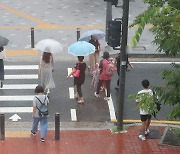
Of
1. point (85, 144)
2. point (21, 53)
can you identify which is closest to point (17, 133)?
point (85, 144)

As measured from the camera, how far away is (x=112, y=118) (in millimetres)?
14836

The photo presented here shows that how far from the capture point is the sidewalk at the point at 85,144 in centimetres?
1277

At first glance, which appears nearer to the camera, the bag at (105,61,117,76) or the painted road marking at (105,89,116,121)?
the painted road marking at (105,89,116,121)

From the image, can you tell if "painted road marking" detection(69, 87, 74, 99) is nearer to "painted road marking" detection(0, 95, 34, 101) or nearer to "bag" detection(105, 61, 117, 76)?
"painted road marking" detection(0, 95, 34, 101)

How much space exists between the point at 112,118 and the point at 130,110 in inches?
32.9

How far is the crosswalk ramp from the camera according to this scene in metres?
15.4

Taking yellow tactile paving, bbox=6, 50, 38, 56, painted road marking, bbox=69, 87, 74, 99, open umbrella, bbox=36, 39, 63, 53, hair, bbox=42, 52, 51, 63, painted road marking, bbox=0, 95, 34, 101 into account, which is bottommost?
yellow tactile paving, bbox=6, 50, 38, 56

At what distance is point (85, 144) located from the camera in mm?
13172

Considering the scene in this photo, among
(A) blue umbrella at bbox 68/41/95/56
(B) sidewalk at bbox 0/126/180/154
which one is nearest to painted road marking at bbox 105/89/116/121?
(B) sidewalk at bbox 0/126/180/154

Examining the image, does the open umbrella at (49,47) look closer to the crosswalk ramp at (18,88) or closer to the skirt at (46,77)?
the skirt at (46,77)

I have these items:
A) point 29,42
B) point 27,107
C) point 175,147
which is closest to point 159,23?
point 175,147

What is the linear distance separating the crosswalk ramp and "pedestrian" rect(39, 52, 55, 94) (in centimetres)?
74

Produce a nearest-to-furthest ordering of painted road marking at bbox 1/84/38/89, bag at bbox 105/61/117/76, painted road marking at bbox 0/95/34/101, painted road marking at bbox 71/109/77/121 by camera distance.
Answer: painted road marking at bbox 71/109/77/121 → bag at bbox 105/61/117/76 → painted road marking at bbox 0/95/34/101 → painted road marking at bbox 1/84/38/89

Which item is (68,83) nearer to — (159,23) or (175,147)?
(175,147)
